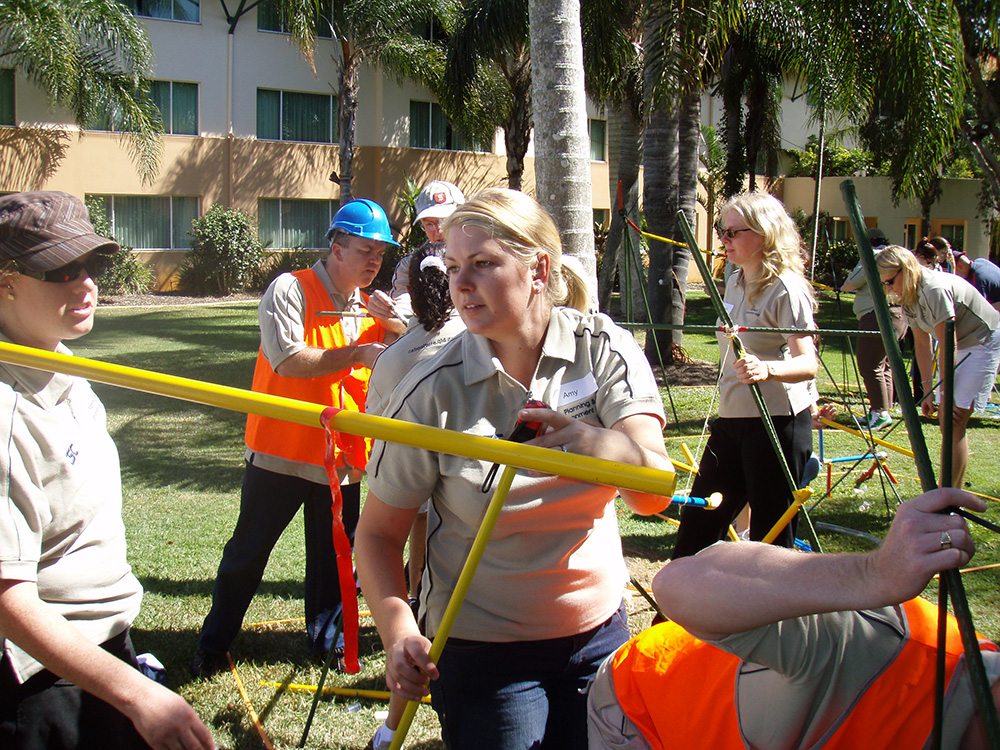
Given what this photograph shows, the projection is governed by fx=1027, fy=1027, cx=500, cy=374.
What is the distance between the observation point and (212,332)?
719 inches

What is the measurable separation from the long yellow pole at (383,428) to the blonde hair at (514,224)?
0.64 m

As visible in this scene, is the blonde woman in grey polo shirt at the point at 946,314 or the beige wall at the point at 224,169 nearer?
the blonde woman in grey polo shirt at the point at 946,314

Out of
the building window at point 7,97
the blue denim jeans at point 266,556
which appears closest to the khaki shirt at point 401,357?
the blue denim jeans at point 266,556

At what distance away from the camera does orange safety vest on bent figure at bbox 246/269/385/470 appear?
14.0 feet

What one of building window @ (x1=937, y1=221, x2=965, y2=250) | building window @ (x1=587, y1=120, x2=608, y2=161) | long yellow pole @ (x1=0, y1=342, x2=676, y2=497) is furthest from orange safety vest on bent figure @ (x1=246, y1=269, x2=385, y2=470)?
building window @ (x1=937, y1=221, x2=965, y2=250)

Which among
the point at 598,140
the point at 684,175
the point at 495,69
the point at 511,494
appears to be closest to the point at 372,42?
the point at 495,69

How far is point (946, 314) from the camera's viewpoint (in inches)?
281

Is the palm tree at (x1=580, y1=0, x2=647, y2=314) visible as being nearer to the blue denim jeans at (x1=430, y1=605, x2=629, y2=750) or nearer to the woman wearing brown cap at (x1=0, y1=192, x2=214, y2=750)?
the blue denim jeans at (x1=430, y1=605, x2=629, y2=750)

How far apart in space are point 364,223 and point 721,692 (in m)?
2.91

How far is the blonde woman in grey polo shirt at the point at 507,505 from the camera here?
229 cm

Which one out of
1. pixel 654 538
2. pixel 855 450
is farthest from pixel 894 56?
pixel 654 538

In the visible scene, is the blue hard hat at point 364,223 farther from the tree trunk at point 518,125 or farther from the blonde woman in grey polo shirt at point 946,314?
the tree trunk at point 518,125

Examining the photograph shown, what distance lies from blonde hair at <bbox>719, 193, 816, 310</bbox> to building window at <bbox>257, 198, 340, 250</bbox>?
82.1 ft

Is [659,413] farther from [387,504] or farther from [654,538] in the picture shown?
[654,538]
